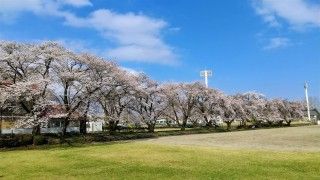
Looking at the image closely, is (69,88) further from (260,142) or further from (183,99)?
(183,99)

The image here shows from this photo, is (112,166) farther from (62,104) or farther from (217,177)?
(62,104)

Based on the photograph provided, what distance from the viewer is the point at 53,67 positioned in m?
41.3

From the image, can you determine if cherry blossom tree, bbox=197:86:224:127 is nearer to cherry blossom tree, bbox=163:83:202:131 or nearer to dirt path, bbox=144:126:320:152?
cherry blossom tree, bbox=163:83:202:131

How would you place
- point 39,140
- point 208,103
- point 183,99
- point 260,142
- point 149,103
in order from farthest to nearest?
1. point 208,103
2. point 183,99
3. point 149,103
4. point 39,140
5. point 260,142

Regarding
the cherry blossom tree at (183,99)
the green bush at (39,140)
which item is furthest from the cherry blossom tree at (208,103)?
the green bush at (39,140)

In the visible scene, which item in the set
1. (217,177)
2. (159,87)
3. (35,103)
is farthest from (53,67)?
(217,177)

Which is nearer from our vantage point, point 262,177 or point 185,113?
point 262,177

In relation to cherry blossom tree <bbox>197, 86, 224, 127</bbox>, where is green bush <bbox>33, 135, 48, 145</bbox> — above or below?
below

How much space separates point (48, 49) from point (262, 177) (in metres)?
29.2

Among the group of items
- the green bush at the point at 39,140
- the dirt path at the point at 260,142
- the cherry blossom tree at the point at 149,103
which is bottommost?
the dirt path at the point at 260,142

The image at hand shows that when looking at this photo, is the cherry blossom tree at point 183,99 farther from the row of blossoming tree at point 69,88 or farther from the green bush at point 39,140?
the green bush at point 39,140

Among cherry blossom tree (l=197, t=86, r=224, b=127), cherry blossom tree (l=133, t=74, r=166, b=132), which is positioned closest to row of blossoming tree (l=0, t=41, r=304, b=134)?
cherry blossom tree (l=133, t=74, r=166, b=132)

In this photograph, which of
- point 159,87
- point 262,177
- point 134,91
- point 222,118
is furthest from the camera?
point 222,118

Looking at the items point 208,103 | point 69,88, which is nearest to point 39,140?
point 69,88
